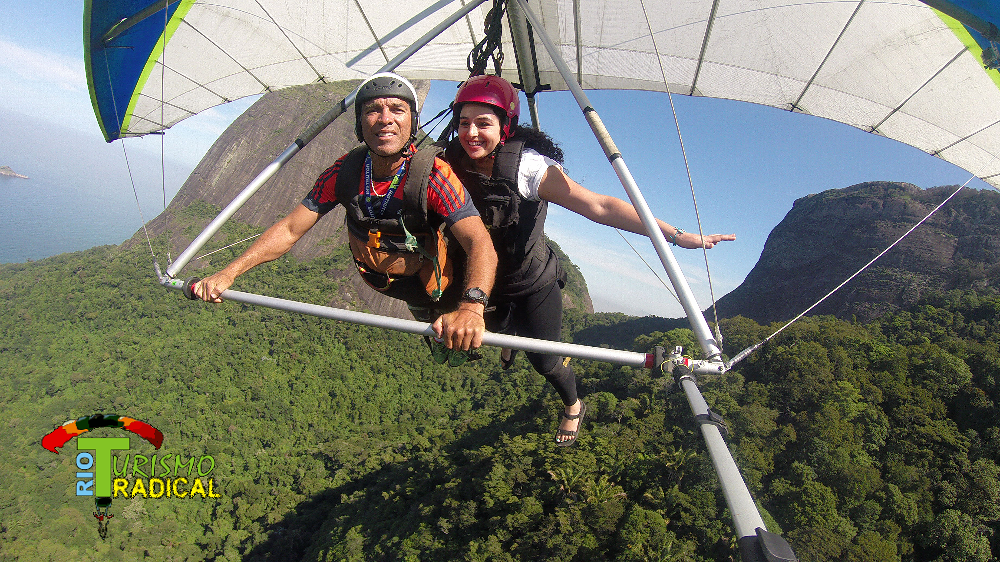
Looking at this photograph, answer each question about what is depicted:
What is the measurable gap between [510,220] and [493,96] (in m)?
0.78

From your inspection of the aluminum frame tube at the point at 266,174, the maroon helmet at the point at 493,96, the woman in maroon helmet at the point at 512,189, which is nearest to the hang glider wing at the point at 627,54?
the aluminum frame tube at the point at 266,174

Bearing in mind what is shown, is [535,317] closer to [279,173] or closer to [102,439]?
[102,439]

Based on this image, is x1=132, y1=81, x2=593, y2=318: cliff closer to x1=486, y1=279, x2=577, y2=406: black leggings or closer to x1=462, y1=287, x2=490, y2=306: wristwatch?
x1=486, y1=279, x2=577, y2=406: black leggings

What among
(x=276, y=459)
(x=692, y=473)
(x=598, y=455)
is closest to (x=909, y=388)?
(x=692, y=473)

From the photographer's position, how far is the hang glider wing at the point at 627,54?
344cm

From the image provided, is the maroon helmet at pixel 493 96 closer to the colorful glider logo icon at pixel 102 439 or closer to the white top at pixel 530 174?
the white top at pixel 530 174

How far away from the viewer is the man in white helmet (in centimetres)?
248

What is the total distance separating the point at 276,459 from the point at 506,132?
61.7m

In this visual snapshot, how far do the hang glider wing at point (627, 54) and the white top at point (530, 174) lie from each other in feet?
3.96

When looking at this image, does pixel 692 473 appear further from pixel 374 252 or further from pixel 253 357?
pixel 253 357

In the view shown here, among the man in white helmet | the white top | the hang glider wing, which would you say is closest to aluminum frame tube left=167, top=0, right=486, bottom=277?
the man in white helmet

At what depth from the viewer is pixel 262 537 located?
4522 cm


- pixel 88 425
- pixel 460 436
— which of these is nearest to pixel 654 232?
pixel 88 425

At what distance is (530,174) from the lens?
9.25ft
